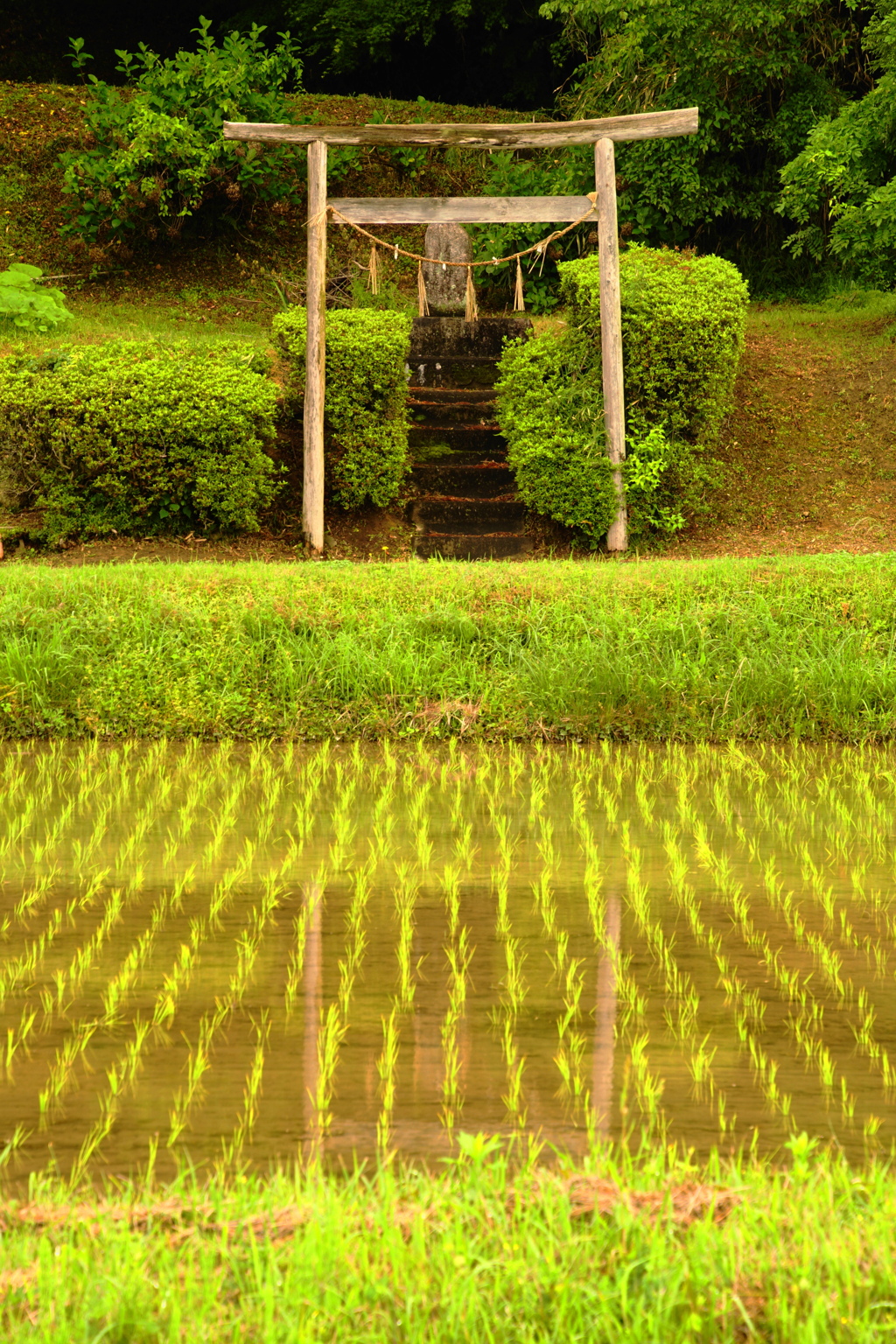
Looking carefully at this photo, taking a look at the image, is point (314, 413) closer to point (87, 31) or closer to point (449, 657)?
point (449, 657)

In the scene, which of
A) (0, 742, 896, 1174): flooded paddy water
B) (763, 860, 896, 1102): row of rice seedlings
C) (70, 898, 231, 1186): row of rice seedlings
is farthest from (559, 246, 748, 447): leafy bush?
(70, 898, 231, 1186): row of rice seedlings

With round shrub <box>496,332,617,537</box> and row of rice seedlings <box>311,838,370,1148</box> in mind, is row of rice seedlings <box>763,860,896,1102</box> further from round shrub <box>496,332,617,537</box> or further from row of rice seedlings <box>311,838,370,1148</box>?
round shrub <box>496,332,617,537</box>

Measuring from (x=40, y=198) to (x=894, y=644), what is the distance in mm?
15006

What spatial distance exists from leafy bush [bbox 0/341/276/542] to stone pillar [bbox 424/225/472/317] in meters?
4.59

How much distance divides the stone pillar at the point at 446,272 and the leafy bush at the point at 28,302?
160 inches

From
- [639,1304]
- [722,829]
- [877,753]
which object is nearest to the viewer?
[639,1304]

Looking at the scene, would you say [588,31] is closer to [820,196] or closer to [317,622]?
[820,196]

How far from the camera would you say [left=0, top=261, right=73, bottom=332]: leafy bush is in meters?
15.1

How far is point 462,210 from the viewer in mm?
12852

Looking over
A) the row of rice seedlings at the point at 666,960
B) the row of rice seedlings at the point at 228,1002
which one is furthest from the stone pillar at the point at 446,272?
the row of rice seedlings at the point at 228,1002

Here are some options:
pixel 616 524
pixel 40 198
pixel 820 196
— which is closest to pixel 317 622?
pixel 616 524

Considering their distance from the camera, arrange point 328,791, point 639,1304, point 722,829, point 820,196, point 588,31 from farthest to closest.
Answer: point 588,31 < point 820,196 < point 328,791 < point 722,829 < point 639,1304

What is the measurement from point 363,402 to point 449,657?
453 cm

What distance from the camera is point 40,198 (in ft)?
64.5
